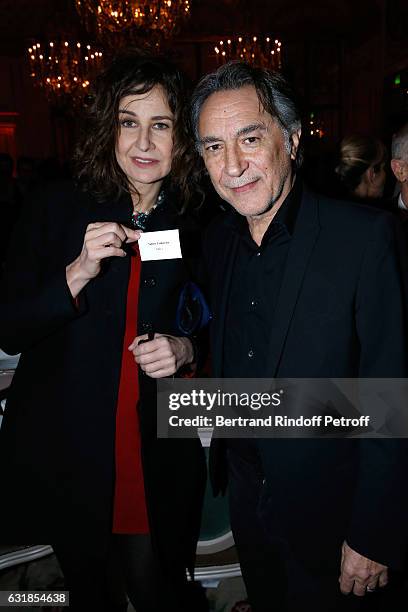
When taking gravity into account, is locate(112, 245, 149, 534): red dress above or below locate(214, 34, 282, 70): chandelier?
below

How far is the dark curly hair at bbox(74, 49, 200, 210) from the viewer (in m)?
1.68

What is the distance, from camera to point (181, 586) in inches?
76.5

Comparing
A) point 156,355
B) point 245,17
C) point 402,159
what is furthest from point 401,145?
point 245,17

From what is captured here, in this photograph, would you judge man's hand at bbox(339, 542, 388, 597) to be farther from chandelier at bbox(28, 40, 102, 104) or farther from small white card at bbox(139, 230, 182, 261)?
chandelier at bbox(28, 40, 102, 104)

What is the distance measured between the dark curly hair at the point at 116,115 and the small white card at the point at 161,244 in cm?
32

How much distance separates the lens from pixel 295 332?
55.9 inches

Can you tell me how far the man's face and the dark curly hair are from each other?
0.61ft

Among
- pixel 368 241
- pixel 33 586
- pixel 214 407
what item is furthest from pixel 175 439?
pixel 33 586

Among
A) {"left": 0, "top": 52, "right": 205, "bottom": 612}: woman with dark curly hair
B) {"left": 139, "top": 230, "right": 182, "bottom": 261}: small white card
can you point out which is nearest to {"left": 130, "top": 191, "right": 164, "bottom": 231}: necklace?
{"left": 0, "top": 52, "right": 205, "bottom": 612}: woman with dark curly hair

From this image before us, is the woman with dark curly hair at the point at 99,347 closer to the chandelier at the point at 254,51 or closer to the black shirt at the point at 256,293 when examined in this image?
the black shirt at the point at 256,293

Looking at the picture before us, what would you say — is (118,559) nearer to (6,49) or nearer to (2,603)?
(2,603)

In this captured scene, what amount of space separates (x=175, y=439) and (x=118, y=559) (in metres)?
0.56

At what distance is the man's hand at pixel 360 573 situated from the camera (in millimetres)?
1404

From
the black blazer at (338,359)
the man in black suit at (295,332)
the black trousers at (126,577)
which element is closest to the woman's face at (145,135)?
the man in black suit at (295,332)
